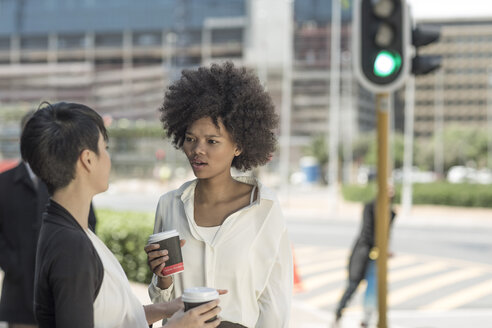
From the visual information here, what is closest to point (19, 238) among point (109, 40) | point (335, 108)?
→ point (335, 108)

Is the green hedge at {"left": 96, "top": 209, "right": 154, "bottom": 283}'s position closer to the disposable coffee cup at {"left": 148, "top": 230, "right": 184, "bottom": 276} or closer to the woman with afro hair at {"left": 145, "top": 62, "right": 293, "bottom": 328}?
the woman with afro hair at {"left": 145, "top": 62, "right": 293, "bottom": 328}

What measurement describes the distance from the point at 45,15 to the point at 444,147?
174ft

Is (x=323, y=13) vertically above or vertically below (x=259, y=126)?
above

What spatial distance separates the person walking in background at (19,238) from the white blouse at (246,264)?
1370 mm

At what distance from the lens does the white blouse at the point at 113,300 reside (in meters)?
1.58

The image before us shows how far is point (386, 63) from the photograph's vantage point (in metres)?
4.20

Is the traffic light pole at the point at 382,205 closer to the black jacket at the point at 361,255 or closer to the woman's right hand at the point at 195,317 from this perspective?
the black jacket at the point at 361,255

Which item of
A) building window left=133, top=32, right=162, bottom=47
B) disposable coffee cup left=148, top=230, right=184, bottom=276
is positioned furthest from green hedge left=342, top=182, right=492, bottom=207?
building window left=133, top=32, right=162, bottom=47

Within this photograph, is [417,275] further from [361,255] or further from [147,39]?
[147,39]

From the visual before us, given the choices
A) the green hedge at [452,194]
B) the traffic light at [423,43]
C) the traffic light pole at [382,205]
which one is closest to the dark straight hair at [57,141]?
the traffic light pole at [382,205]

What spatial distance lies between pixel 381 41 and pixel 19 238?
2.43m

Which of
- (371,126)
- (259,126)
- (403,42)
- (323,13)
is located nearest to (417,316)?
(403,42)

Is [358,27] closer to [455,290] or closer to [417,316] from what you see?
[417,316]

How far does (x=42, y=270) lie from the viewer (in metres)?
1.50
